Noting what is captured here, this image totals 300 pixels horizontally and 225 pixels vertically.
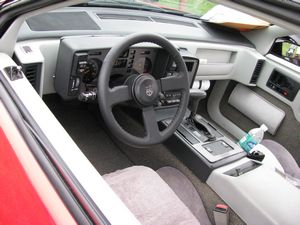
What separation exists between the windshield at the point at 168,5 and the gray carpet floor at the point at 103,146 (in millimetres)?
677

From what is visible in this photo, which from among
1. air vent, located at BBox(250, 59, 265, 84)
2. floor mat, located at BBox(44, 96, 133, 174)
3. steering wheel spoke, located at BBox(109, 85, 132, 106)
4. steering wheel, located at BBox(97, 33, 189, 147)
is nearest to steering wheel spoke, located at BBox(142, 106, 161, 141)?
steering wheel, located at BBox(97, 33, 189, 147)

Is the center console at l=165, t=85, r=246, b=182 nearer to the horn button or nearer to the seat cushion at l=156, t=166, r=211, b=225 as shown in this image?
the seat cushion at l=156, t=166, r=211, b=225

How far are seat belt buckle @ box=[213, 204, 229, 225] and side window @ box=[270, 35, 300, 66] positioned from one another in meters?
1.24

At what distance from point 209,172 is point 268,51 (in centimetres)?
124

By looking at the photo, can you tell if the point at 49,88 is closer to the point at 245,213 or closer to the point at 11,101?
the point at 11,101

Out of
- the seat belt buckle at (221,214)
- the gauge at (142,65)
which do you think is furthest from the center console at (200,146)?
the gauge at (142,65)

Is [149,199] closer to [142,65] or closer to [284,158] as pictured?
[142,65]

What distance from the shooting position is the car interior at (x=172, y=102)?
60.2 inches

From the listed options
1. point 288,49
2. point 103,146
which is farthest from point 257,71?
point 103,146

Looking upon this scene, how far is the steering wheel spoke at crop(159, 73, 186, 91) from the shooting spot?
163cm

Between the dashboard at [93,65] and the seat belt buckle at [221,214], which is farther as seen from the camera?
the seat belt buckle at [221,214]

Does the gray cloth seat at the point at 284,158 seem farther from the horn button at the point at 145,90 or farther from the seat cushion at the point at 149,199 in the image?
the horn button at the point at 145,90

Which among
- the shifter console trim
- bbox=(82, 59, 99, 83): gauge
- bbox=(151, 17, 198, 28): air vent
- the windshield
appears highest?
the windshield

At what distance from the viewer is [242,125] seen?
9.05 ft
